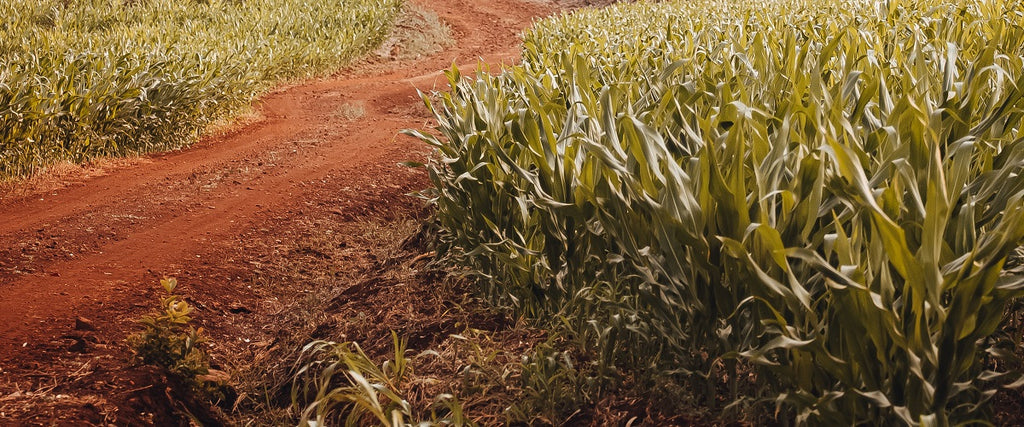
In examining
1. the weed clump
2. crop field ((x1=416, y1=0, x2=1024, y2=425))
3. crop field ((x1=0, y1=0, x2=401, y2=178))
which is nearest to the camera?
crop field ((x1=416, y1=0, x2=1024, y2=425))

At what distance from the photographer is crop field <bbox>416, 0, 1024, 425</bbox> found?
1676mm

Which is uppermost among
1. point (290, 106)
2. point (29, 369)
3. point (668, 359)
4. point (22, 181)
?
point (668, 359)

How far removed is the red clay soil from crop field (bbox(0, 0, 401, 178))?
0.32m

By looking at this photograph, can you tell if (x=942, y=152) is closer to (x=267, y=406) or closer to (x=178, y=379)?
(x=267, y=406)

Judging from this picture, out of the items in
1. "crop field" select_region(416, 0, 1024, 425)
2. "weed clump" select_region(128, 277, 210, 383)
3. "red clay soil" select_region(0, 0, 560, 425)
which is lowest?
"red clay soil" select_region(0, 0, 560, 425)

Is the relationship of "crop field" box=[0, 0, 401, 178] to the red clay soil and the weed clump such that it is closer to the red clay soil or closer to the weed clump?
the red clay soil

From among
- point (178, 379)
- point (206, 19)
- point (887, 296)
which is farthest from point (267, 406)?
point (206, 19)

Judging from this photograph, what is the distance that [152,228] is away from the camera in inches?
212

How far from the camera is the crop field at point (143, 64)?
21.6 ft

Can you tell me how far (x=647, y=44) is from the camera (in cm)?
575

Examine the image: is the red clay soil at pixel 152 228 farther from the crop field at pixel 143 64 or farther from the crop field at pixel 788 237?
the crop field at pixel 788 237

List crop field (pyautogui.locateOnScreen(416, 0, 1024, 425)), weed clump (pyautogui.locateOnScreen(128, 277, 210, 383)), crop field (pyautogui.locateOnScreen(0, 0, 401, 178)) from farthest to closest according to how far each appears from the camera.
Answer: crop field (pyautogui.locateOnScreen(0, 0, 401, 178)), weed clump (pyautogui.locateOnScreen(128, 277, 210, 383)), crop field (pyautogui.locateOnScreen(416, 0, 1024, 425))

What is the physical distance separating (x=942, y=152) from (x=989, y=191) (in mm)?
521

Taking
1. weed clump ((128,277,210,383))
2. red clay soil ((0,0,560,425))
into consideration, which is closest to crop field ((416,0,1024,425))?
weed clump ((128,277,210,383))
